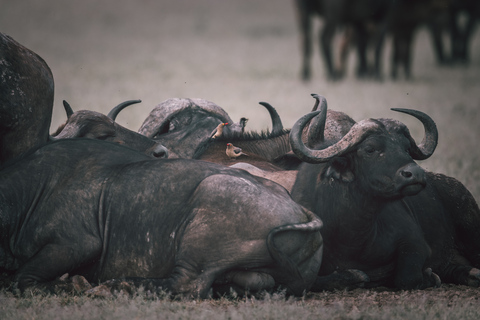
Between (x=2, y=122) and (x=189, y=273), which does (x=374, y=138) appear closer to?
(x=189, y=273)

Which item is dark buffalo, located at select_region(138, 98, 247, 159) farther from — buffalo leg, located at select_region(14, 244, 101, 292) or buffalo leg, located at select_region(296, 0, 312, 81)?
buffalo leg, located at select_region(296, 0, 312, 81)

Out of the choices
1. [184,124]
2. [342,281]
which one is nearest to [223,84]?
[184,124]

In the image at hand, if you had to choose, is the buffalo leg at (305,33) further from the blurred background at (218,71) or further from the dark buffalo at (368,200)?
the dark buffalo at (368,200)

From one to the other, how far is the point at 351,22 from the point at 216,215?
19.0 m

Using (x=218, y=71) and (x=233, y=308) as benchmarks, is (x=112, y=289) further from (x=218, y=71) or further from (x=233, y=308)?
(x=218, y=71)

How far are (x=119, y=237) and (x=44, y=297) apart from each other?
0.66m

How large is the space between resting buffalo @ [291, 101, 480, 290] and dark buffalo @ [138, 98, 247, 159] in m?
2.21

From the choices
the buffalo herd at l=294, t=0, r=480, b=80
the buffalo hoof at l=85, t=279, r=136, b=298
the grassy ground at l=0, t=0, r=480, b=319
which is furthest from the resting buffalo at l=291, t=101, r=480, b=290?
the buffalo herd at l=294, t=0, r=480, b=80

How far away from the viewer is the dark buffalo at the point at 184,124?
7.78m

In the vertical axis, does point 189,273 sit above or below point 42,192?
below

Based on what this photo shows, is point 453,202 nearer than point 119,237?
No

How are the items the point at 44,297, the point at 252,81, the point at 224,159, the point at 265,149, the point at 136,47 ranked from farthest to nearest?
the point at 136,47, the point at 252,81, the point at 265,149, the point at 224,159, the point at 44,297

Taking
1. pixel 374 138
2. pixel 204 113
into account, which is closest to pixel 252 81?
pixel 204 113

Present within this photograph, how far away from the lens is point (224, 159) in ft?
22.8
